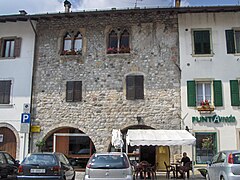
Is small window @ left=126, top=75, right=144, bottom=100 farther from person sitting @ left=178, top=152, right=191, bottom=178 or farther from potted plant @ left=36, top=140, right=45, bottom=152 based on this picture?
potted plant @ left=36, top=140, right=45, bottom=152

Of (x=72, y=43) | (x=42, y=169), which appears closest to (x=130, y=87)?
(x=72, y=43)

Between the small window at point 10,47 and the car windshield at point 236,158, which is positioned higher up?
the small window at point 10,47

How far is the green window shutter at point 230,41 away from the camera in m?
16.8

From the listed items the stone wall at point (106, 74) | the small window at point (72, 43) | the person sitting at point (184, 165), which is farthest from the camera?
the small window at point (72, 43)

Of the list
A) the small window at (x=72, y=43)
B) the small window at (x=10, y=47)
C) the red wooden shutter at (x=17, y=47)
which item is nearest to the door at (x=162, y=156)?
the small window at (x=72, y=43)

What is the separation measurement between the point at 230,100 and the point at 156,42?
509cm

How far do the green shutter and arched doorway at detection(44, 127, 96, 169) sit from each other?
7110 millimetres

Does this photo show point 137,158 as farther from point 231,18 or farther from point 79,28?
point 231,18

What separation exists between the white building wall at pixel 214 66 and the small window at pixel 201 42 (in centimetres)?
24

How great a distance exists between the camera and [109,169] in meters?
9.22

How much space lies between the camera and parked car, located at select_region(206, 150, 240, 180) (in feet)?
30.4

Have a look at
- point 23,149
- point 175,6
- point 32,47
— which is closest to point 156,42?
point 175,6

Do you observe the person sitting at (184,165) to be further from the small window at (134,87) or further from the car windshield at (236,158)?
the car windshield at (236,158)

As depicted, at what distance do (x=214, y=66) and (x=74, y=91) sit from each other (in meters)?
7.82
